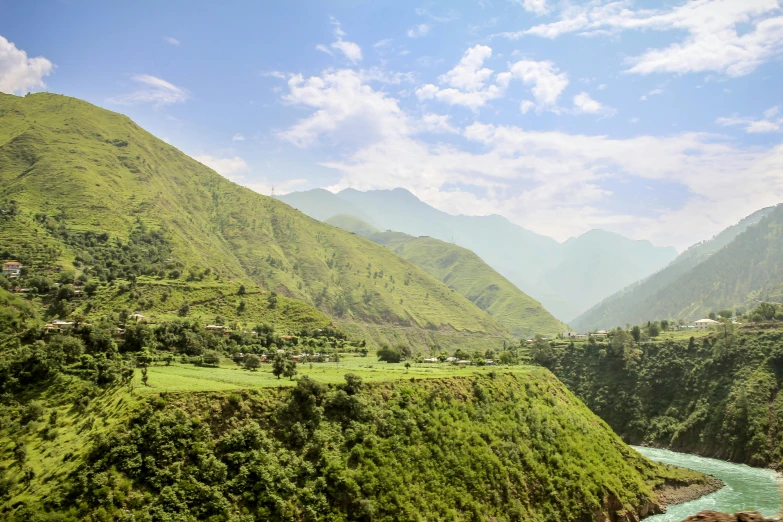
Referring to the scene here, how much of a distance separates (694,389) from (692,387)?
1031 millimetres

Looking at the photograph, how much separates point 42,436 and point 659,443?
110m

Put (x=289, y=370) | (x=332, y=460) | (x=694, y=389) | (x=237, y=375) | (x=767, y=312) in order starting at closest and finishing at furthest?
(x=332, y=460), (x=237, y=375), (x=289, y=370), (x=694, y=389), (x=767, y=312)

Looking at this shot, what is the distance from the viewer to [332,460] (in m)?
45.9

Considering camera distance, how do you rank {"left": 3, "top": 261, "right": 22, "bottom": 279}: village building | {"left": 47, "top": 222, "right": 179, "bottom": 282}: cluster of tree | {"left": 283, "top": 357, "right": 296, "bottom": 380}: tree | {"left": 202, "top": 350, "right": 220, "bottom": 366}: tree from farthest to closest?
{"left": 47, "top": 222, "right": 179, "bottom": 282}: cluster of tree → {"left": 3, "top": 261, "right": 22, "bottom": 279}: village building → {"left": 202, "top": 350, "right": 220, "bottom": 366}: tree → {"left": 283, "top": 357, "right": 296, "bottom": 380}: tree

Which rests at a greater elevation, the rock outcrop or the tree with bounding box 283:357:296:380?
the rock outcrop

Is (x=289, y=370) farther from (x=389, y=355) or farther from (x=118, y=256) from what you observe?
(x=118, y=256)

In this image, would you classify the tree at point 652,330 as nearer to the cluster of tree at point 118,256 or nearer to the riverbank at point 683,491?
the riverbank at point 683,491

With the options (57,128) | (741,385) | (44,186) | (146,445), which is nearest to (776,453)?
(741,385)

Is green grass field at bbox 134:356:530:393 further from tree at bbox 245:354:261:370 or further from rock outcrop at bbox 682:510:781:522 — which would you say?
rock outcrop at bbox 682:510:781:522

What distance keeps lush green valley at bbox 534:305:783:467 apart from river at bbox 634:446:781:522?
4.76 meters

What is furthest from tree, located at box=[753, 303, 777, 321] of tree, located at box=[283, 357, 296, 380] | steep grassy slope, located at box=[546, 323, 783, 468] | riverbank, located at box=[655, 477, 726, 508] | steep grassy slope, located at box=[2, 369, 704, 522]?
tree, located at box=[283, 357, 296, 380]

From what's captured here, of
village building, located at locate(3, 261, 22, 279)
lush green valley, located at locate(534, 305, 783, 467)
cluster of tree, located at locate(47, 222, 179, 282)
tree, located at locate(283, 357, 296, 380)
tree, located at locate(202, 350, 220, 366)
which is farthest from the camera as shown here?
cluster of tree, located at locate(47, 222, 179, 282)

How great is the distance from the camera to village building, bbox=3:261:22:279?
98644mm

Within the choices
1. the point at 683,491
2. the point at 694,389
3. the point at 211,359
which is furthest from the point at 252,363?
the point at 694,389
